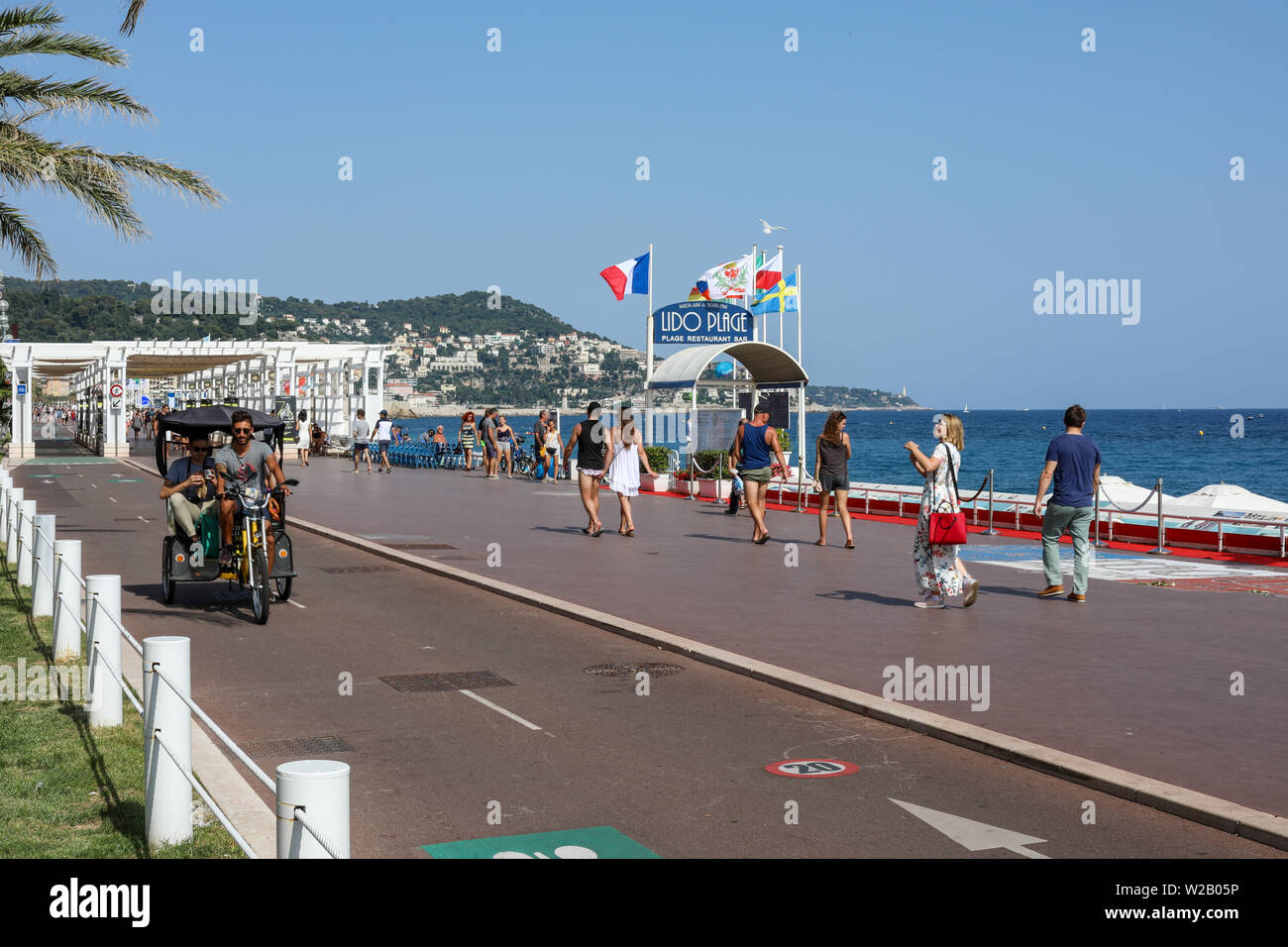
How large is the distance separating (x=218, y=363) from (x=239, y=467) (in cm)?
5574

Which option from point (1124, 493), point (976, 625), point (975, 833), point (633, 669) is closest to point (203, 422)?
point (633, 669)

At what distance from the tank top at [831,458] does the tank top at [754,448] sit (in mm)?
828

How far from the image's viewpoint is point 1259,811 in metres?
5.80

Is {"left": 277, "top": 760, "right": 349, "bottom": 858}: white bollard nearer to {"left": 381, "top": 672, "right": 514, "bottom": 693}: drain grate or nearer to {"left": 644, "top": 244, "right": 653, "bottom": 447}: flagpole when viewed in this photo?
{"left": 381, "top": 672, "right": 514, "bottom": 693}: drain grate

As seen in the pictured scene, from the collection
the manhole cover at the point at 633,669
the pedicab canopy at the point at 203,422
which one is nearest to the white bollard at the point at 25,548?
the pedicab canopy at the point at 203,422

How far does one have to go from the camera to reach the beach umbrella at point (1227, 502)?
21.7 m

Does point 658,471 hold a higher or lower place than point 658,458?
lower

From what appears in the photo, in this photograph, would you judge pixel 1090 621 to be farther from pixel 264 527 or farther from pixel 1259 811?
pixel 264 527

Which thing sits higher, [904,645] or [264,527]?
[264,527]

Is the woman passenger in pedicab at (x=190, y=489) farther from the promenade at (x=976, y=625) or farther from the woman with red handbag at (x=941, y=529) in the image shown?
the woman with red handbag at (x=941, y=529)

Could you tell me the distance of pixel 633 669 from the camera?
9312 mm

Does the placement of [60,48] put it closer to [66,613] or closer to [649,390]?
[66,613]
